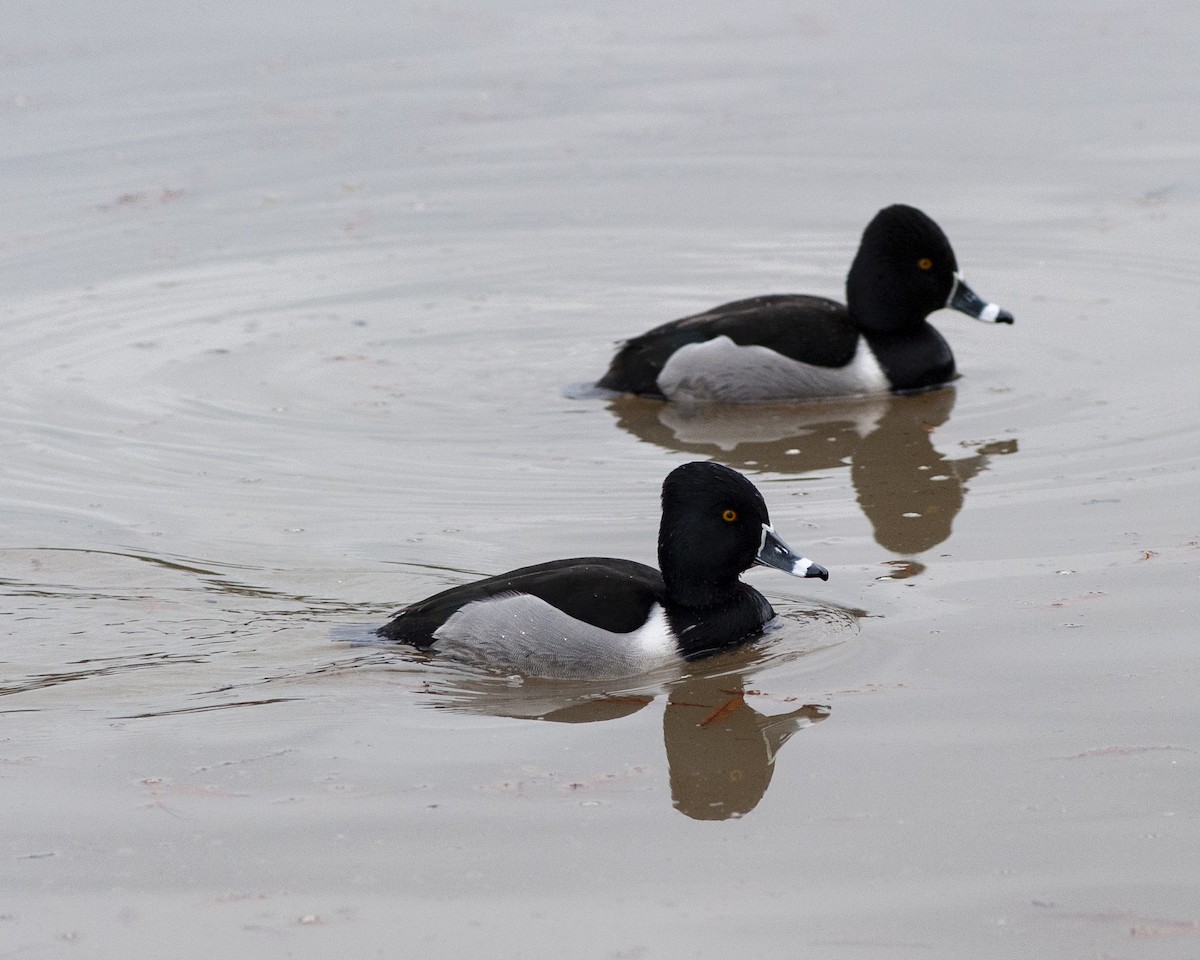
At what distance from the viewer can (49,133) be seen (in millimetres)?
16156

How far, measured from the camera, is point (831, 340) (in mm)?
10453

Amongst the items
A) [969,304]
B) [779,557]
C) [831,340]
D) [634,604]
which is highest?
[969,304]

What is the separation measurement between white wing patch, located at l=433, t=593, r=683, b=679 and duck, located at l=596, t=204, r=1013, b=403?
13.3 ft

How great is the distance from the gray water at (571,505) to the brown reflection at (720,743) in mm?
22

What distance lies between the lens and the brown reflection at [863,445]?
8.27m

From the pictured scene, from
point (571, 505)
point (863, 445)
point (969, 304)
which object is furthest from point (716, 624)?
point (969, 304)

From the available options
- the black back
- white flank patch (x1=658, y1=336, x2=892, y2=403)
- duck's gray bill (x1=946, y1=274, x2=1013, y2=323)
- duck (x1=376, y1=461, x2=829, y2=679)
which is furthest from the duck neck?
duck's gray bill (x1=946, y1=274, x2=1013, y2=323)

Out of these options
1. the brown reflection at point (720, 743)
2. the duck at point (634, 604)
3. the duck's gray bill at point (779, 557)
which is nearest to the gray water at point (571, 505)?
the brown reflection at point (720, 743)

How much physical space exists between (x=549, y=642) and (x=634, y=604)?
1.14ft

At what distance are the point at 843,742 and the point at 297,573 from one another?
108 inches

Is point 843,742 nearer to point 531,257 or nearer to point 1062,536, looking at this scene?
point 1062,536

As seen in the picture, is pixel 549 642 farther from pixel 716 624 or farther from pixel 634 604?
pixel 716 624

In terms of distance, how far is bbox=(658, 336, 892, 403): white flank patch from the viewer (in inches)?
410

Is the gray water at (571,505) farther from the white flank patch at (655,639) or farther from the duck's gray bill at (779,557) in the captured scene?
the duck's gray bill at (779,557)
